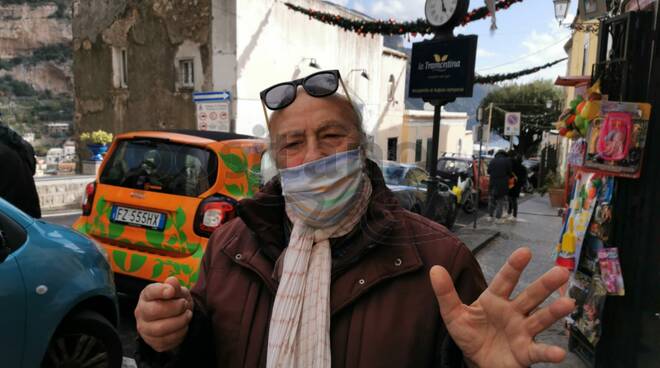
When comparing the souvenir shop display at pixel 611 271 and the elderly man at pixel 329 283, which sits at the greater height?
the elderly man at pixel 329 283

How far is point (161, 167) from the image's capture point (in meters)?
4.36

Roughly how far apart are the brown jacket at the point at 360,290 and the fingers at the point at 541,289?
25cm

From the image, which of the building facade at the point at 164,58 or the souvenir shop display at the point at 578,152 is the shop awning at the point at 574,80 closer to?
the souvenir shop display at the point at 578,152

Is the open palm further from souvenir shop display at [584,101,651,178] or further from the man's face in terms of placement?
souvenir shop display at [584,101,651,178]

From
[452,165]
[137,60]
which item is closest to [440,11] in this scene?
[452,165]

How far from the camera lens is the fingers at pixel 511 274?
3.39 feet

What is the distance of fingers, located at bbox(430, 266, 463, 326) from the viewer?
43.0 inches

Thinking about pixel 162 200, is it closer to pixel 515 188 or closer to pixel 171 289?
pixel 171 289

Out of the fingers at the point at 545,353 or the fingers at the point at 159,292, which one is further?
the fingers at the point at 159,292

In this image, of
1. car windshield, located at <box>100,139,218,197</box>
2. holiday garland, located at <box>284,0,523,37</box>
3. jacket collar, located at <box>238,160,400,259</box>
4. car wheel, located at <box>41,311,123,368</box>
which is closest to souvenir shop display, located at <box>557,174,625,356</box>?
jacket collar, located at <box>238,160,400,259</box>

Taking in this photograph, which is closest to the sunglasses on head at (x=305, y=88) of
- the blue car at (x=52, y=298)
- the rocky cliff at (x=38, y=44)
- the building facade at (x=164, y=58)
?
the blue car at (x=52, y=298)

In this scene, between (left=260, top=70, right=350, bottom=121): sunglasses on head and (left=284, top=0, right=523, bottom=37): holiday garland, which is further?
(left=284, top=0, right=523, bottom=37): holiday garland

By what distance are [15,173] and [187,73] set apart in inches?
495

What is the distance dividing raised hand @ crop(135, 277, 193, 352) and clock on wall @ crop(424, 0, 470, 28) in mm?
5187
